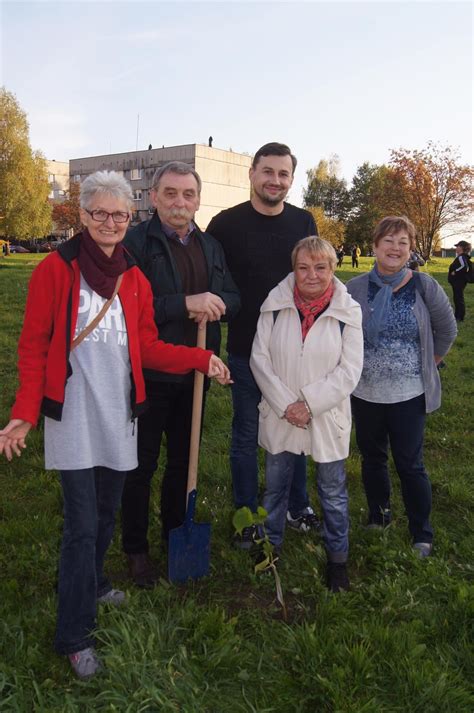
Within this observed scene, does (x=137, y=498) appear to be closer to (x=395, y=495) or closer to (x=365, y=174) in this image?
(x=395, y=495)

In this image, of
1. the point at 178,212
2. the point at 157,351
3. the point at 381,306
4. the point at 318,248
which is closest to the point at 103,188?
the point at 178,212

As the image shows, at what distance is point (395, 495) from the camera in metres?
4.90

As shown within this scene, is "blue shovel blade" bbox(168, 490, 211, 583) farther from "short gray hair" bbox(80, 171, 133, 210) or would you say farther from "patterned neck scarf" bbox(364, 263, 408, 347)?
"short gray hair" bbox(80, 171, 133, 210)

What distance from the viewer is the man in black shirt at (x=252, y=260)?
13.1 ft

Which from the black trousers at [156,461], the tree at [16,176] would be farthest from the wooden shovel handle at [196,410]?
the tree at [16,176]

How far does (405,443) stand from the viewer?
3.90 m

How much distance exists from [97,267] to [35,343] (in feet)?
1.53

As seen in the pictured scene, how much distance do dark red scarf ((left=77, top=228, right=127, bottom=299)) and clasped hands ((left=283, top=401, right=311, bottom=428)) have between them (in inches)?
49.8

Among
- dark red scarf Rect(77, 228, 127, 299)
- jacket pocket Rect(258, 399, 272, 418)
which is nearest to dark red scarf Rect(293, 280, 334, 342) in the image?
jacket pocket Rect(258, 399, 272, 418)

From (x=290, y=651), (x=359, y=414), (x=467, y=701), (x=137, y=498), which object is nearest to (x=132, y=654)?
(x=290, y=651)

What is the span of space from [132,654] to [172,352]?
5.01ft

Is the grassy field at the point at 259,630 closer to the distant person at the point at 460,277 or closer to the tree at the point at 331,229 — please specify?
the distant person at the point at 460,277

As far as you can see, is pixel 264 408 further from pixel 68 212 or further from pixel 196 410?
pixel 68 212

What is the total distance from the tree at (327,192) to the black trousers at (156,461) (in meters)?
81.7
